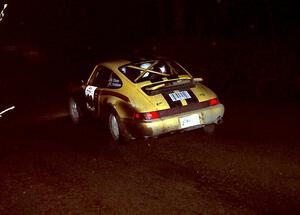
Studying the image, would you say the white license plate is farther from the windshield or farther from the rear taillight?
the windshield

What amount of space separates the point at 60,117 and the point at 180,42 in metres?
5.40

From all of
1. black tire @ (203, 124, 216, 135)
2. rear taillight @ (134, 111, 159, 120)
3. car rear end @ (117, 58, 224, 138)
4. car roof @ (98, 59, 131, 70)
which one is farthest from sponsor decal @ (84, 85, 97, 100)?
black tire @ (203, 124, 216, 135)

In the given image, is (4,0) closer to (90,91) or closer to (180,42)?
(180,42)

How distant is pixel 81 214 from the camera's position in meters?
5.02

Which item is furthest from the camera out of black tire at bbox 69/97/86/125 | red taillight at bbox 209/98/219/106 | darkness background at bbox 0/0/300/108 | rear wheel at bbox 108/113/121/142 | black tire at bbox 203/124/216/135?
darkness background at bbox 0/0/300/108

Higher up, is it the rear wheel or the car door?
the car door

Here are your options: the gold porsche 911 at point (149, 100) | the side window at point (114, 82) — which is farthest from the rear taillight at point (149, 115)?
the side window at point (114, 82)

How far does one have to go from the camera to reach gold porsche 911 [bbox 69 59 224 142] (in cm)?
694

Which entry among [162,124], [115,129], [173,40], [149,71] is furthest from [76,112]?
[173,40]

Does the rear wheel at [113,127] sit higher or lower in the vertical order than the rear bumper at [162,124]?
lower

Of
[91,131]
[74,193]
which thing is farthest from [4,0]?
[74,193]

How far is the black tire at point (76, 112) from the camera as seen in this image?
9.27m

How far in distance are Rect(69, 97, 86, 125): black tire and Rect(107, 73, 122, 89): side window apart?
57.9 inches

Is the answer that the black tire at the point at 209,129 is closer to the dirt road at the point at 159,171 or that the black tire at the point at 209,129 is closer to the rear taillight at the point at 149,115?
the dirt road at the point at 159,171
